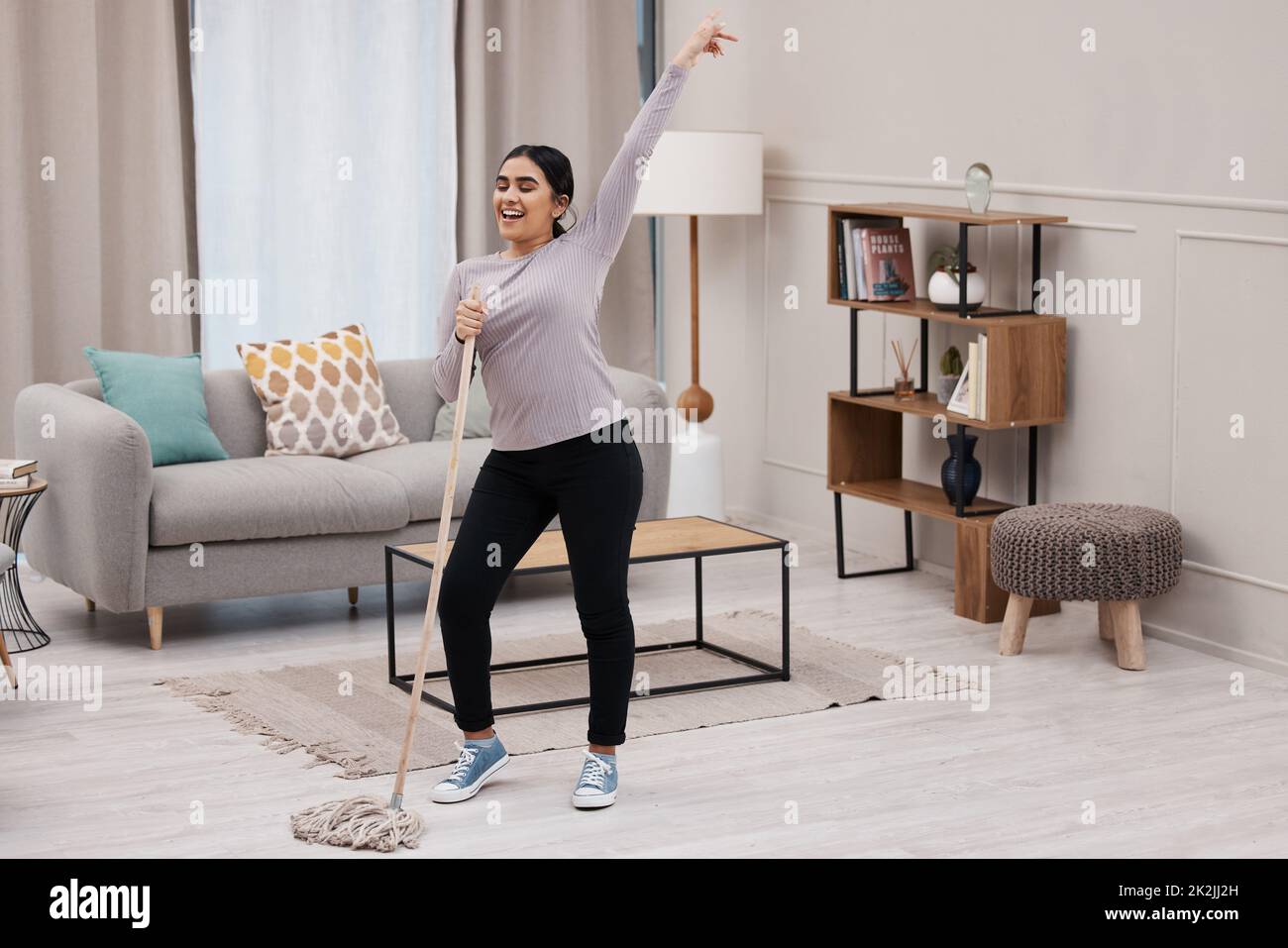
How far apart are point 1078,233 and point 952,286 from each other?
41 centimetres

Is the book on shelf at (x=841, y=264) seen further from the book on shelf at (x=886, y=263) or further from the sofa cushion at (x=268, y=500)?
the sofa cushion at (x=268, y=500)

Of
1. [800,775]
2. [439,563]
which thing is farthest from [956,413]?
[439,563]

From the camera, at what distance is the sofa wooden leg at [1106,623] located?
4762 mm

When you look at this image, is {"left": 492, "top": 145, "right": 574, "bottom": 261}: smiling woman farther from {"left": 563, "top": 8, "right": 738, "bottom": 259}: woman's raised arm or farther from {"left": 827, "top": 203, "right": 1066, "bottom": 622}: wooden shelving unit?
{"left": 827, "top": 203, "right": 1066, "bottom": 622}: wooden shelving unit

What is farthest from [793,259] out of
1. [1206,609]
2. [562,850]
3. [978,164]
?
[562,850]

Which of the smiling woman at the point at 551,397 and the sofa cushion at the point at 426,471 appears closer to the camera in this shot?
the smiling woman at the point at 551,397

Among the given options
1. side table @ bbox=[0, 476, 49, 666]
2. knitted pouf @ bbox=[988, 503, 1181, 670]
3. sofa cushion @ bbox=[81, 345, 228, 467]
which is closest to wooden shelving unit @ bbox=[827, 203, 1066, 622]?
knitted pouf @ bbox=[988, 503, 1181, 670]

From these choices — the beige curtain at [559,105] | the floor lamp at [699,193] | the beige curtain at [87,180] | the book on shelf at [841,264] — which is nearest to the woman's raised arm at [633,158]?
the book on shelf at [841,264]

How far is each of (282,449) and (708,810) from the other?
7.90 ft

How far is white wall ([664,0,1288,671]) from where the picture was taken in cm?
450

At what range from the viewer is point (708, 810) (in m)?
3.45

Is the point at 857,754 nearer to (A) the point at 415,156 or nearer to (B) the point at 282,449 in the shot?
(B) the point at 282,449

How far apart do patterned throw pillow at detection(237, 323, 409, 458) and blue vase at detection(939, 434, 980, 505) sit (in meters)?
1.77

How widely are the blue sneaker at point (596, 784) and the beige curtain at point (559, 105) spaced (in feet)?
11.0
